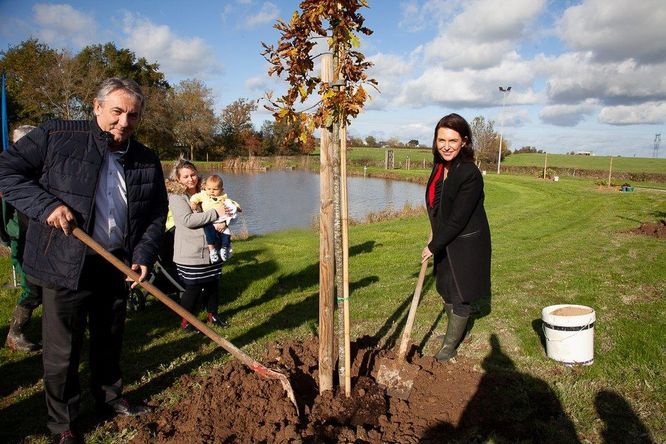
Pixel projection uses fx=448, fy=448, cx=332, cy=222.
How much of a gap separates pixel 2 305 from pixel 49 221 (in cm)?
476

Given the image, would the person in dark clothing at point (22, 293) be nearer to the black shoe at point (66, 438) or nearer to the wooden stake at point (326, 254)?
the black shoe at point (66, 438)

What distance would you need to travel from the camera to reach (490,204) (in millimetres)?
21938

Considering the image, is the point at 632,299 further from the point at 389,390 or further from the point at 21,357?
the point at 21,357

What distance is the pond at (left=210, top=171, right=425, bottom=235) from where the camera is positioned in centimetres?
1745

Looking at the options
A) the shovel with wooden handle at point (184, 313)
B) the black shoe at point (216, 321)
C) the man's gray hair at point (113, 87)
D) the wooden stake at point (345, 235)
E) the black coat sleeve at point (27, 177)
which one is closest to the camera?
the black coat sleeve at point (27, 177)

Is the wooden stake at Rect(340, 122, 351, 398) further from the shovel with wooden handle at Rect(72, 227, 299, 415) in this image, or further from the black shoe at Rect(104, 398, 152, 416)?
the black shoe at Rect(104, 398, 152, 416)

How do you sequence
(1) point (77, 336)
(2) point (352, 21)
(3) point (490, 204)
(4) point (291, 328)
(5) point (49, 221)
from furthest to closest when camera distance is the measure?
(3) point (490, 204) < (4) point (291, 328) < (1) point (77, 336) < (2) point (352, 21) < (5) point (49, 221)

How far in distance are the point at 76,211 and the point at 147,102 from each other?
49461mm

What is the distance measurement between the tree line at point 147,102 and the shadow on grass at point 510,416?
21.8m

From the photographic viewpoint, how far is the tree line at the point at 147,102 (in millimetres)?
35500

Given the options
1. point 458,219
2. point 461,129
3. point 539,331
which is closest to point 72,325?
point 458,219

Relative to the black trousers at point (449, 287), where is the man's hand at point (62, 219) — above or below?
above

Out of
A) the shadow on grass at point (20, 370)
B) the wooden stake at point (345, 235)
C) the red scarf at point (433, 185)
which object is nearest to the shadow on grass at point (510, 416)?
the wooden stake at point (345, 235)

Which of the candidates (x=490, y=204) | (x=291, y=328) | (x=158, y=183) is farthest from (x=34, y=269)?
(x=490, y=204)
